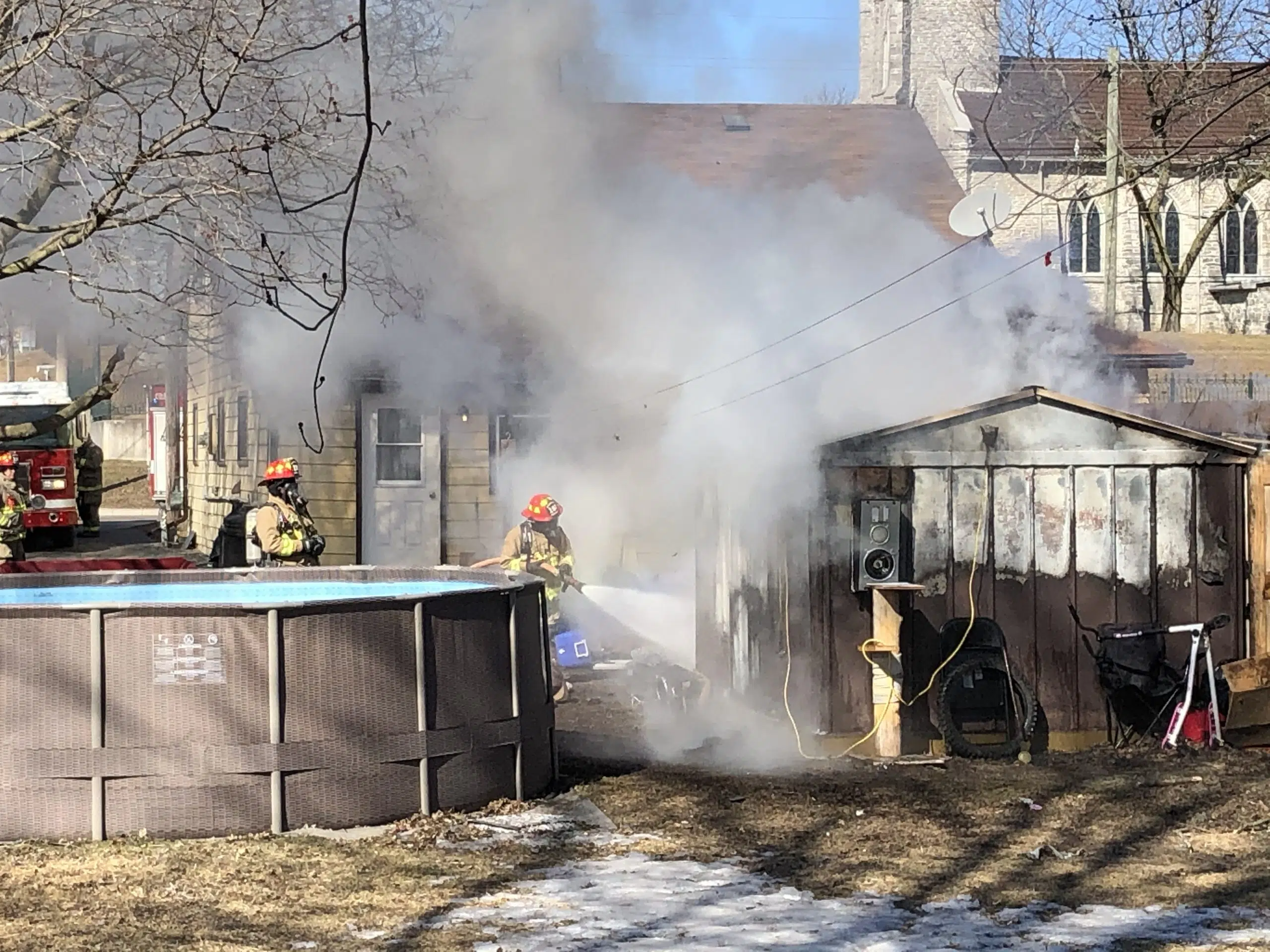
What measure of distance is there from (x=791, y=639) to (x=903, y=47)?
2565cm

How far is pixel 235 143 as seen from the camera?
1059 cm

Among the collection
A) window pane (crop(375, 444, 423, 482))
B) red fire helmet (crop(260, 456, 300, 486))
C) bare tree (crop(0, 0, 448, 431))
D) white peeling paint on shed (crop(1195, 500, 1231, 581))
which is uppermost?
bare tree (crop(0, 0, 448, 431))

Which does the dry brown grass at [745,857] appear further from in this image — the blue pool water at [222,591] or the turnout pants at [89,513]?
the turnout pants at [89,513]

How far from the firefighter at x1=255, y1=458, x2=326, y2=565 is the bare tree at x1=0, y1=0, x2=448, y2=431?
124 centimetres

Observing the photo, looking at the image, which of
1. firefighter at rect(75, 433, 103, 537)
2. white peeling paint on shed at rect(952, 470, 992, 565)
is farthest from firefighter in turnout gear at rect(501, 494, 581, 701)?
firefighter at rect(75, 433, 103, 537)

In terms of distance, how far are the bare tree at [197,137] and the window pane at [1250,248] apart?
2372 centimetres

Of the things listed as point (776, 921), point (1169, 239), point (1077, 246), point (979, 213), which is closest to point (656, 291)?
point (979, 213)

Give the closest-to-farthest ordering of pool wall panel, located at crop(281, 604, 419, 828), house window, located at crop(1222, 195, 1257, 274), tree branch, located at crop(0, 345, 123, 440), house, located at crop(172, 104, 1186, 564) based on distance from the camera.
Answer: pool wall panel, located at crop(281, 604, 419, 828), tree branch, located at crop(0, 345, 123, 440), house, located at crop(172, 104, 1186, 564), house window, located at crop(1222, 195, 1257, 274)

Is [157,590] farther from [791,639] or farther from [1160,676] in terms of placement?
[1160,676]

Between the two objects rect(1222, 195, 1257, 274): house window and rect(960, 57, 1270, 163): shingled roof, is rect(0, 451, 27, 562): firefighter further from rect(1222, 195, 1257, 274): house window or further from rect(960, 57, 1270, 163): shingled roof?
rect(1222, 195, 1257, 274): house window

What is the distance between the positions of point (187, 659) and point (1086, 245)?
27.2 metres

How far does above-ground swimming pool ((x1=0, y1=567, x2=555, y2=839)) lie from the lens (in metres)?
6.31

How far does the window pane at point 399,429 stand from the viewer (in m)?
18.0

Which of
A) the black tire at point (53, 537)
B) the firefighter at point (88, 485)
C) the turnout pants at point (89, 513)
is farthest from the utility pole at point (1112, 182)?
the turnout pants at point (89, 513)
